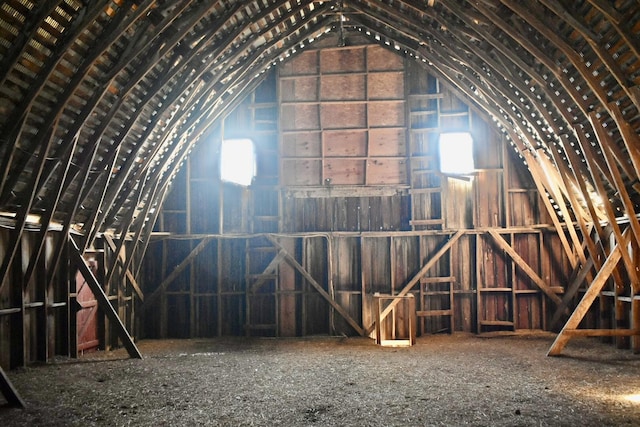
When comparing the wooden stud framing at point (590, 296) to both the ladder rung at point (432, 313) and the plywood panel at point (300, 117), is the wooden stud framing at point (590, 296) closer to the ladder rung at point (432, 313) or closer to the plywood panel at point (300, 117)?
the ladder rung at point (432, 313)

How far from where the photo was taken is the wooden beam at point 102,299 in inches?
390

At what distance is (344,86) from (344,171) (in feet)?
6.52

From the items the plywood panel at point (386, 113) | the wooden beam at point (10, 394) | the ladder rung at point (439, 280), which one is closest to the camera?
the wooden beam at point (10, 394)

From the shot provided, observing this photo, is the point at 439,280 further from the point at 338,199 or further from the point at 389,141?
the point at 389,141

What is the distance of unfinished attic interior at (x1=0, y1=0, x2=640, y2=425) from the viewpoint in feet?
32.4

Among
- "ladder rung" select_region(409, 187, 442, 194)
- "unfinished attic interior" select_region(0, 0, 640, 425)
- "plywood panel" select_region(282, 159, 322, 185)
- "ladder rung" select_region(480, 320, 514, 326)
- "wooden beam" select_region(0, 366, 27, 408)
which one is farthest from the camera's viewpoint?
"plywood panel" select_region(282, 159, 322, 185)

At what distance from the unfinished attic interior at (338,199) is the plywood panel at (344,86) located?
0.15 ft

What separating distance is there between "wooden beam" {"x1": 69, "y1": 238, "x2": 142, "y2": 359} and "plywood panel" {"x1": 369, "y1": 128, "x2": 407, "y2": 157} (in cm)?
Answer: 663

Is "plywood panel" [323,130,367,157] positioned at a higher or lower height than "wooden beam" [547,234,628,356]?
higher

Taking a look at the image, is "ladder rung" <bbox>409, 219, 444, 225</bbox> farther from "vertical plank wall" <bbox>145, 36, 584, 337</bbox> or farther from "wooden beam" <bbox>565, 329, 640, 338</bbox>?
"wooden beam" <bbox>565, 329, 640, 338</bbox>

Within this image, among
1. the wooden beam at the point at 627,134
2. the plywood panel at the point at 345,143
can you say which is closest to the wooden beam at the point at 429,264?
the plywood panel at the point at 345,143

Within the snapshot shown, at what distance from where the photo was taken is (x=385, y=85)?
13.4 metres

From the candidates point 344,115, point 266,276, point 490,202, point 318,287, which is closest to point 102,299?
point 266,276

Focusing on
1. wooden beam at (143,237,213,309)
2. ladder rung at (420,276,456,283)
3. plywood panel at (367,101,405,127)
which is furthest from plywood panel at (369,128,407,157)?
wooden beam at (143,237,213,309)
